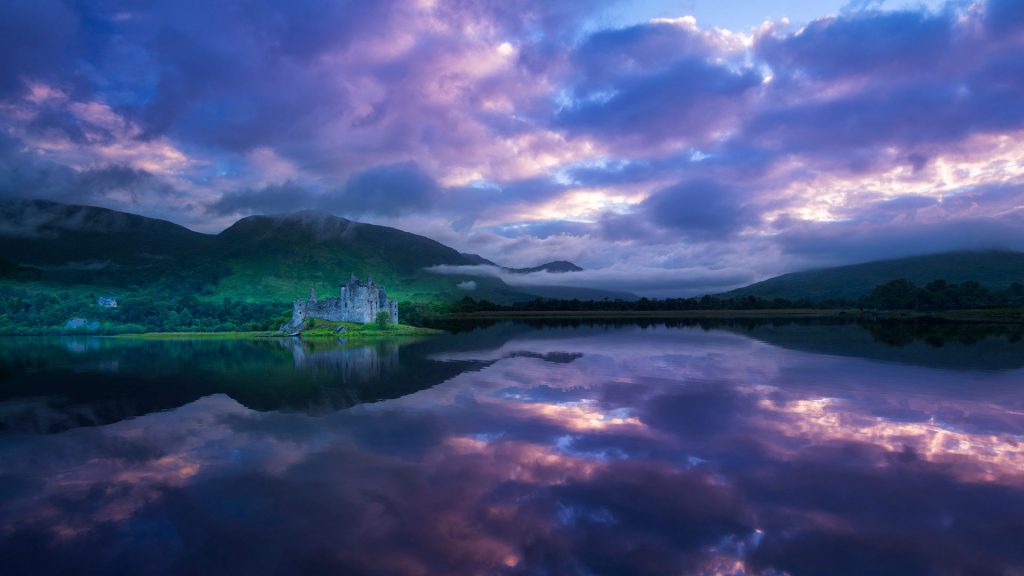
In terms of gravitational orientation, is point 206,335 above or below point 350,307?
below

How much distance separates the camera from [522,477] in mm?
19500

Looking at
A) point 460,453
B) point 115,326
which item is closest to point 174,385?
point 460,453

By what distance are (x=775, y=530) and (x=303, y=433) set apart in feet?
70.0

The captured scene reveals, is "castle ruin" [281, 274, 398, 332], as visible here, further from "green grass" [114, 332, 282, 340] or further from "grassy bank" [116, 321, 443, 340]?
"green grass" [114, 332, 282, 340]

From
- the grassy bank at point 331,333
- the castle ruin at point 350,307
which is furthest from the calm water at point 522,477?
the castle ruin at point 350,307

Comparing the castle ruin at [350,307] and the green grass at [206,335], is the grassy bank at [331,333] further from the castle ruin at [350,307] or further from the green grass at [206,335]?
the castle ruin at [350,307]

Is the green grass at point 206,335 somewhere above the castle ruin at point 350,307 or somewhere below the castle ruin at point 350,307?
below

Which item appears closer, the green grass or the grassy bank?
the grassy bank

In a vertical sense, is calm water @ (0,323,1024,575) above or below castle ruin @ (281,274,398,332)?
below

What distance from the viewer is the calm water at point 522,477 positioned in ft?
45.0

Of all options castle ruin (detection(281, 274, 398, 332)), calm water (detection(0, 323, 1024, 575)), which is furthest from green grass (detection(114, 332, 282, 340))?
calm water (detection(0, 323, 1024, 575))

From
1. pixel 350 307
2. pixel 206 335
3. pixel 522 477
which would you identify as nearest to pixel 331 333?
pixel 350 307

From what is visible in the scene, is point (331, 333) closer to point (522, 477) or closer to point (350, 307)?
point (350, 307)

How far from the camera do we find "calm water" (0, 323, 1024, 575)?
45.0 ft
